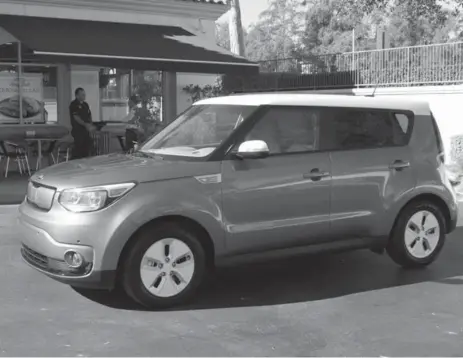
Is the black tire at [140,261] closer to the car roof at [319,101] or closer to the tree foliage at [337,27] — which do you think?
the car roof at [319,101]

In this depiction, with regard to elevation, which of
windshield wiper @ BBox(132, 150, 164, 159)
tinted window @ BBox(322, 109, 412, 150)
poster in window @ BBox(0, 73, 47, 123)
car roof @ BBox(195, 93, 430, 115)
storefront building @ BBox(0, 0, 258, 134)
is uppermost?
storefront building @ BBox(0, 0, 258, 134)

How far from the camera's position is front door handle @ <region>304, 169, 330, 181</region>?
5.91 metres

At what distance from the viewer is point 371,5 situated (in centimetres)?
2153

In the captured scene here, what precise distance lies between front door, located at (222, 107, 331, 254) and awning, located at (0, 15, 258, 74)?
6797 mm

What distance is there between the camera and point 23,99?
14.4m

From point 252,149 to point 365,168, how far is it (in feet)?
4.14

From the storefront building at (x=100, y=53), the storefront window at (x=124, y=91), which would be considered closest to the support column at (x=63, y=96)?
the storefront building at (x=100, y=53)

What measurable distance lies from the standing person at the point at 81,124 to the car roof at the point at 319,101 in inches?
272

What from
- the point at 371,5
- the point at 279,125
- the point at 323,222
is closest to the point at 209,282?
the point at 323,222

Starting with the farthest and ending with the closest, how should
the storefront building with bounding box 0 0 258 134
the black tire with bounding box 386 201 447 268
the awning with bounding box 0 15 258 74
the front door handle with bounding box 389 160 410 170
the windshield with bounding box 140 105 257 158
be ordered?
the storefront building with bounding box 0 0 258 134
the awning with bounding box 0 15 258 74
the black tire with bounding box 386 201 447 268
the front door handle with bounding box 389 160 410 170
the windshield with bounding box 140 105 257 158

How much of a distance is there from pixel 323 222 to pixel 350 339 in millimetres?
1495

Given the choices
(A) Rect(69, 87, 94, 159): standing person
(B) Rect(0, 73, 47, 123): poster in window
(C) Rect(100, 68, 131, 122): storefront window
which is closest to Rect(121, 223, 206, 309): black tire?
(A) Rect(69, 87, 94, 159): standing person

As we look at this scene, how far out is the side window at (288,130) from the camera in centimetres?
586

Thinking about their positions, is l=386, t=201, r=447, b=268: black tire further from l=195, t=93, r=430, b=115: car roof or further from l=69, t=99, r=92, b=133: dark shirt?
l=69, t=99, r=92, b=133: dark shirt
